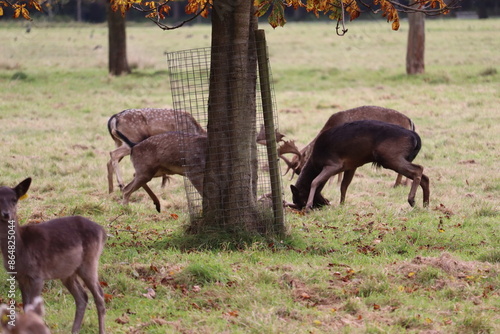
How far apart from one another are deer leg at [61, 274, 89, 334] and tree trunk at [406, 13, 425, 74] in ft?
63.7

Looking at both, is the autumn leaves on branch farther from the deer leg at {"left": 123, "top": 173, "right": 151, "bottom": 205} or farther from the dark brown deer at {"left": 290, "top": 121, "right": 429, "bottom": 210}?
the deer leg at {"left": 123, "top": 173, "right": 151, "bottom": 205}

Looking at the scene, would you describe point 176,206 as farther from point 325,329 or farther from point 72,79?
point 72,79

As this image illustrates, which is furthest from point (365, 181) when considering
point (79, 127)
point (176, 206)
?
point (79, 127)

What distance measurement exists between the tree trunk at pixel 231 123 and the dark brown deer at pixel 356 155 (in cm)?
234

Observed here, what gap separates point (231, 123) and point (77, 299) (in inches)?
112

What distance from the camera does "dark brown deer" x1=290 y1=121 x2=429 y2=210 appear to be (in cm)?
996

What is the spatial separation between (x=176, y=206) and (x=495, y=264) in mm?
4427

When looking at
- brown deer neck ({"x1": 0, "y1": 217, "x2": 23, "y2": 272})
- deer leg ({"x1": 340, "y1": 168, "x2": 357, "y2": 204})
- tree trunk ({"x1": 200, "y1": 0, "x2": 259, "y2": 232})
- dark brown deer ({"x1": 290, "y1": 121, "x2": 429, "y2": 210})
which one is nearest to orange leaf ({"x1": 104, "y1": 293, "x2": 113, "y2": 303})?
brown deer neck ({"x1": 0, "y1": 217, "x2": 23, "y2": 272})

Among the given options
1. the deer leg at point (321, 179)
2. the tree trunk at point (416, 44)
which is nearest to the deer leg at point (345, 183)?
the deer leg at point (321, 179)

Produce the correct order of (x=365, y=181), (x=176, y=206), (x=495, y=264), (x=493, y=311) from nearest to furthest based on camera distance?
(x=493, y=311)
(x=495, y=264)
(x=176, y=206)
(x=365, y=181)

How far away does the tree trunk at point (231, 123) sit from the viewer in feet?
25.9

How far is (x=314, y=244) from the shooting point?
311 inches

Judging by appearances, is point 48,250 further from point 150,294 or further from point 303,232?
point 303,232

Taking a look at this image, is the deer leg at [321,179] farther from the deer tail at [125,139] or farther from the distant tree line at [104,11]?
the distant tree line at [104,11]
